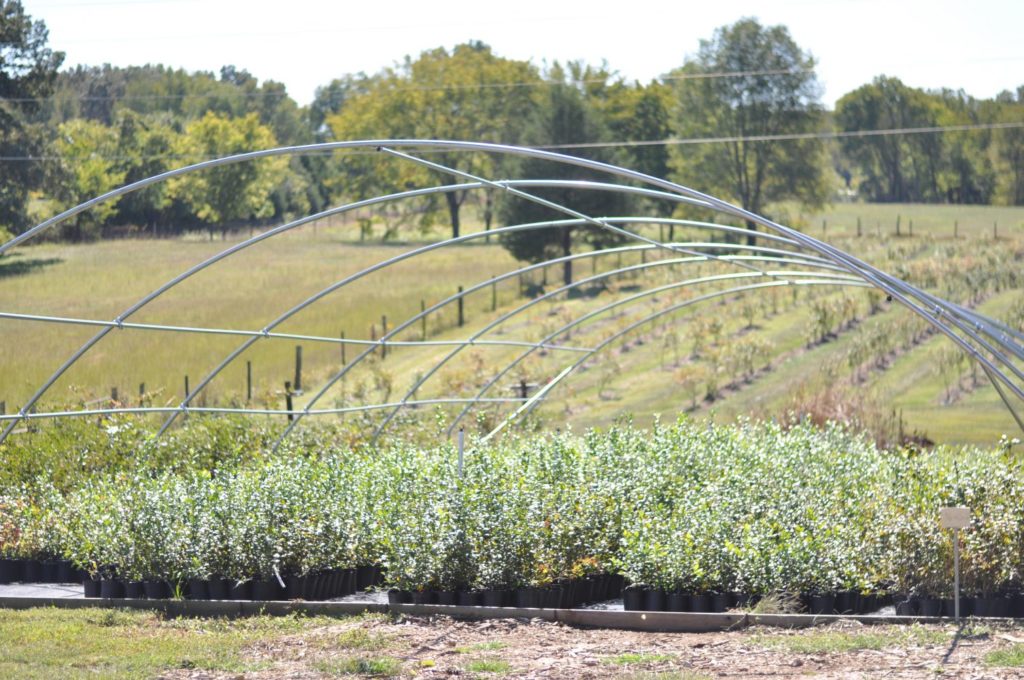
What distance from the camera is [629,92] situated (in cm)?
4972

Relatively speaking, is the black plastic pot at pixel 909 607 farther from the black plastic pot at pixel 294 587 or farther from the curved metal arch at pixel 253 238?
the black plastic pot at pixel 294 587

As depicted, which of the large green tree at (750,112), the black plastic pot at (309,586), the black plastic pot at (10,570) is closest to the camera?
the black plastic pot at (309,586)

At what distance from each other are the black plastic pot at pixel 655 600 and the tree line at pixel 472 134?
23.5 meters

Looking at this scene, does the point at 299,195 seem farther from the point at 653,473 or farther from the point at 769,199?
the point at 653,473

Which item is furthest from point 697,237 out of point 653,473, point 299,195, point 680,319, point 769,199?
point 653,473

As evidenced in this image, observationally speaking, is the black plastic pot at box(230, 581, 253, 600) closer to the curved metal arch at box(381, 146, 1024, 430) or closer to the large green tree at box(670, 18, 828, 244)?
the curved metal arch at box(381, 146, 1024, 430)

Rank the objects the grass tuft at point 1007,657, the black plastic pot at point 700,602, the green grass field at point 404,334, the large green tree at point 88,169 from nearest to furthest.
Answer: the grass tuft at point 1007,657 → the black plastic pot at point 700,602 → the green grass field at point 404,334 → the large green tree at point 88,169

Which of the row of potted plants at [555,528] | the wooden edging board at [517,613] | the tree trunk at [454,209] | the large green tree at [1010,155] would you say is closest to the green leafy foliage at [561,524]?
the row of potted plants at [555,528]

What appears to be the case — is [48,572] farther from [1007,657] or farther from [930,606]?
[1007,657]

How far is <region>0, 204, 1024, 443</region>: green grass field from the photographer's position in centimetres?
2114

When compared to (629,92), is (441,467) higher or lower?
lower

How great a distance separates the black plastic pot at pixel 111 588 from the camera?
28.3ft

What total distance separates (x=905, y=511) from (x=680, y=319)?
799 inches

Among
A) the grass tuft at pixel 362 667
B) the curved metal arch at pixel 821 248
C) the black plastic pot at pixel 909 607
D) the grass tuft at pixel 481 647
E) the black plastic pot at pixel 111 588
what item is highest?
the curved metal arch at pixel 821 248
